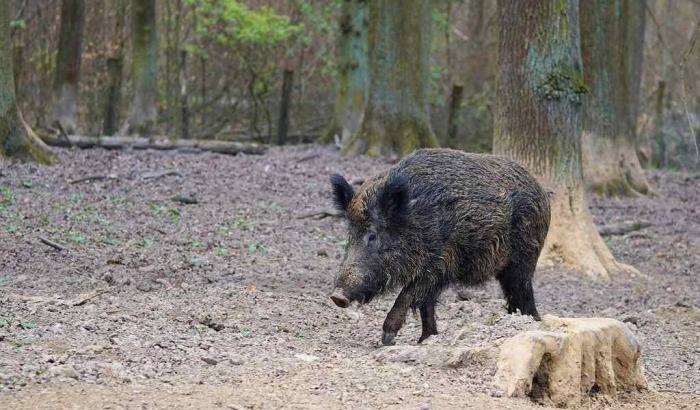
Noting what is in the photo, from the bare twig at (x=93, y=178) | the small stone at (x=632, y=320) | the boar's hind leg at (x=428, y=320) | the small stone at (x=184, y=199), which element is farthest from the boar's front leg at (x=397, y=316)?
the bare twig at (x=93, y=178)

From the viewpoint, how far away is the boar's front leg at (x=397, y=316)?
7.48 meters

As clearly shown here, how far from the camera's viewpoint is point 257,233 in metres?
11.8

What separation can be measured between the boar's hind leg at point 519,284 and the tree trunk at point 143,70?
13.3 metres

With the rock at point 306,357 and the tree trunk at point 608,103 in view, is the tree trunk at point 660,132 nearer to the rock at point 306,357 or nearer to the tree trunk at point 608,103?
the tree trunk at point 608,103

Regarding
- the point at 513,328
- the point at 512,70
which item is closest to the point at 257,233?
the point at 512,70

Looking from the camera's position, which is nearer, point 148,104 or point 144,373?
point 144,373

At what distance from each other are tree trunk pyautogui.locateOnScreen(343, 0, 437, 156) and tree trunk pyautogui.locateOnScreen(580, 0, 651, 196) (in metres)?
2.82

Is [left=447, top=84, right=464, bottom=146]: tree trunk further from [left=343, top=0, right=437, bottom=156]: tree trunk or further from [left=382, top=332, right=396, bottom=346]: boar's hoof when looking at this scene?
[left=382, top=332, right=396, bottom=346]: boar's hoof

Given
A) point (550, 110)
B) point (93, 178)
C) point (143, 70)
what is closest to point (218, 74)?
point (143, 70)

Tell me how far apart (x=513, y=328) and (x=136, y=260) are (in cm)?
425

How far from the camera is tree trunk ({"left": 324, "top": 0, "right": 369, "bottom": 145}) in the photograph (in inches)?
853

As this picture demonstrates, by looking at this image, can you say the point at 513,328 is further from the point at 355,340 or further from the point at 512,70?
the point at 512,70

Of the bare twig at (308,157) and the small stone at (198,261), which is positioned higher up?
the bare twig at (308,157)

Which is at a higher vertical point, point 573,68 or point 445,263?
point 573,68
